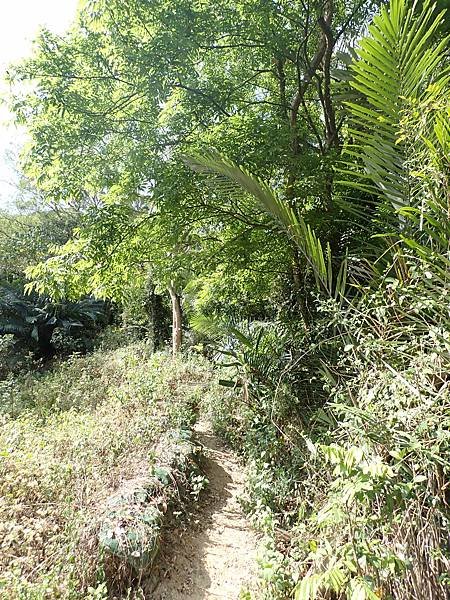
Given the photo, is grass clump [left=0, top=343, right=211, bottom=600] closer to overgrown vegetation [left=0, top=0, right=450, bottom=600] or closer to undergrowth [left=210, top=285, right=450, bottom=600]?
overgrown vegetation [left=0, top=0, right=450, bottom=600]

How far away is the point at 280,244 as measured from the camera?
284 cm

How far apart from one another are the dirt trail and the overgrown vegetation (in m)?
0.25

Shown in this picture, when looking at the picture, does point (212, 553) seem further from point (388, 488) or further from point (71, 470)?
point (388, 488)

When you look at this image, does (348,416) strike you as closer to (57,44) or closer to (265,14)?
(265,14)

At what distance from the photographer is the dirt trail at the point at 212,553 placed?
192 centimetres

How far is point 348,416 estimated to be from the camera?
4.41 feet

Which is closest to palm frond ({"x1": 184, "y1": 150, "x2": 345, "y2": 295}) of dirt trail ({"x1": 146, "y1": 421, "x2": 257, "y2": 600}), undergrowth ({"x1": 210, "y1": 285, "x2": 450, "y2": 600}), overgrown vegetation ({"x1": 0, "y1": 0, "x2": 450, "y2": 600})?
overgrown vegetation ({"x1": 0, "y1": 0, "x2": 450, "y2": 600})

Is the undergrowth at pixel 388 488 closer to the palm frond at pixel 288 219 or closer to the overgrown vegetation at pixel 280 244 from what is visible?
the overgrown vegetation at pixel 280 244

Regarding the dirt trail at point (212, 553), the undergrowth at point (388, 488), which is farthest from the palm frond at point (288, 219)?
the dirt trail at point (212, 553)

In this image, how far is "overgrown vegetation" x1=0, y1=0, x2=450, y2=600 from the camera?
1.20 m

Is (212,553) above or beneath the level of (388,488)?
beneath

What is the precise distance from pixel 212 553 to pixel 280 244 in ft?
6.97

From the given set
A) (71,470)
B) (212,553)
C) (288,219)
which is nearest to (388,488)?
(288,219)

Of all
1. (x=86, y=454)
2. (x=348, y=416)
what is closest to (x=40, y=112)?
(x=86, y=454)
